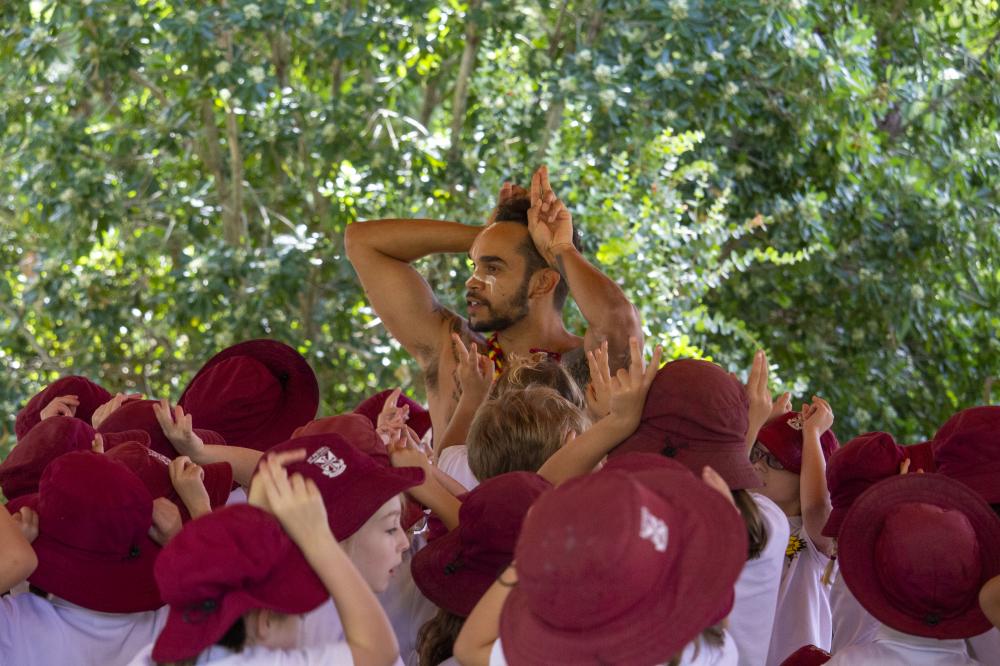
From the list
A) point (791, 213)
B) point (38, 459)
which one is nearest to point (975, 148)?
point (791, 213)

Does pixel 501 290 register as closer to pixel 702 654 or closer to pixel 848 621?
pixel 848 621

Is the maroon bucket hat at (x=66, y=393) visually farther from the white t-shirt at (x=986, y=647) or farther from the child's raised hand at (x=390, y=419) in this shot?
the white t-shirt at (x=986, y=647)

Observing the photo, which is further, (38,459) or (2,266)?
(2,266)

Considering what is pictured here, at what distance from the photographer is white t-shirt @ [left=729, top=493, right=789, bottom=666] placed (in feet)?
8.12

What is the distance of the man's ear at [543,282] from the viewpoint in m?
3.75

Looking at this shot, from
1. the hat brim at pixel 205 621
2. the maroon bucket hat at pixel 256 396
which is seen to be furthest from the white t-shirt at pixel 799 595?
the hat brim at pixel 205 621

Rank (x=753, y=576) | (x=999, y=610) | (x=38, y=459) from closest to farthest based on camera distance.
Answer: (x=999, y=610), (x=753, y=576), (x=38, y=459)

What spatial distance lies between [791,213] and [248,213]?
2645mm

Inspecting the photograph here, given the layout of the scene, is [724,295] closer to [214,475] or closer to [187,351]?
[187,351]

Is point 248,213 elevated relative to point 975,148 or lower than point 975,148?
elevated

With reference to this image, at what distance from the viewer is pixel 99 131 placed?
21.5 ft

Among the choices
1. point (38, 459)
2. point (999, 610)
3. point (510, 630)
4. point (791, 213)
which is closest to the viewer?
point (510, 630)

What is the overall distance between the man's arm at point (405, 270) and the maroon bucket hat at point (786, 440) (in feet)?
3.50

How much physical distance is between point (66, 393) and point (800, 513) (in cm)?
193
